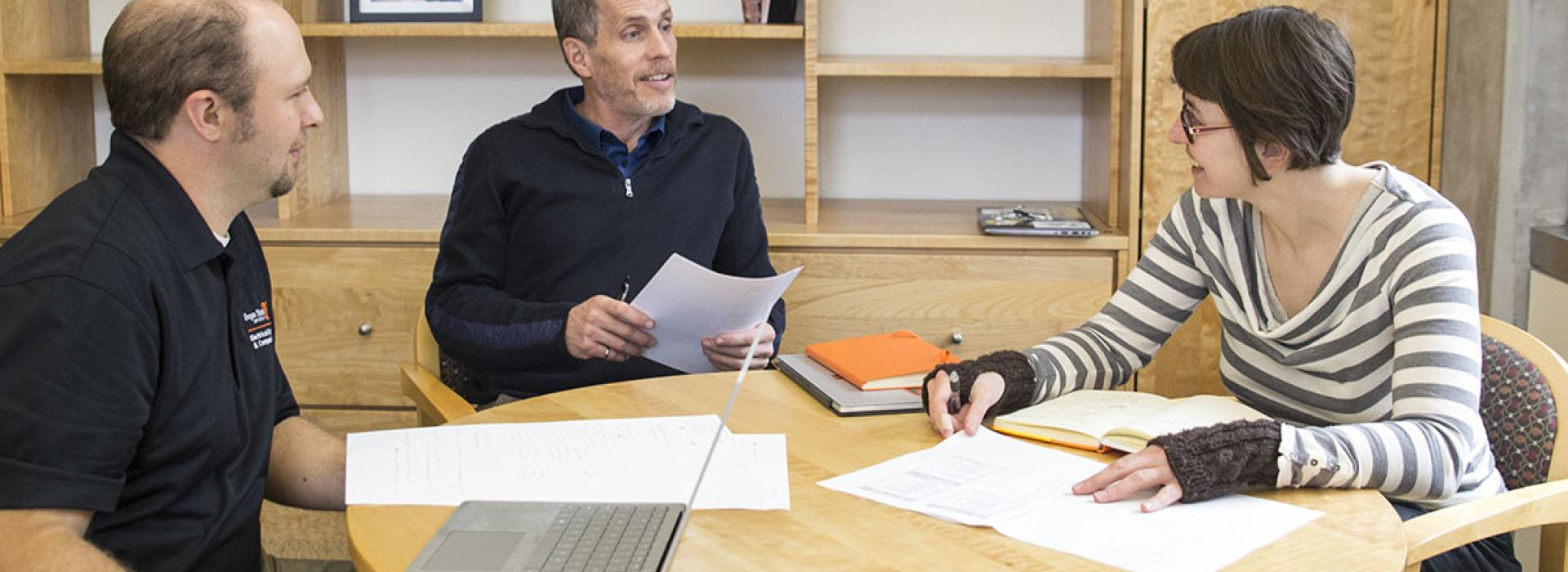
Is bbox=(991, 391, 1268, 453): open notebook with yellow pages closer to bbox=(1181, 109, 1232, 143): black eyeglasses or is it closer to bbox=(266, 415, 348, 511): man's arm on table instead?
bbox=(1181, 109, 1232, 143): black eyeglasses

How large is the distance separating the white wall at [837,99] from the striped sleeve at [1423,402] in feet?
5.58

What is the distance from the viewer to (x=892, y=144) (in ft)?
11.3

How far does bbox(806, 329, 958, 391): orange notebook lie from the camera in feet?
6.28

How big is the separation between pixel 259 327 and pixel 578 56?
103 cm

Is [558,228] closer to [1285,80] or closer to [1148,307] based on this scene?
[1148,307]

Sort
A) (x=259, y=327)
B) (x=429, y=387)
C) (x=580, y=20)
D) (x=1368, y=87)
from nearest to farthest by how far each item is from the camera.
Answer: (x=259, y=327)
(x=429, y=387)
(x=580, y=20)
(x=1368, y=87)

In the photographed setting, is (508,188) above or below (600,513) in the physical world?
above

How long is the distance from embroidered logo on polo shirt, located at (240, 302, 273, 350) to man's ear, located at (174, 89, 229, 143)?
208mm

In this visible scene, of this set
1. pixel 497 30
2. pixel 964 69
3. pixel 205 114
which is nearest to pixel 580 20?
pixel 497 30

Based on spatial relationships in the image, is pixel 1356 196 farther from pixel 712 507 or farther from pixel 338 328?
pixel 338 328

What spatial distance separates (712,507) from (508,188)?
1.24m

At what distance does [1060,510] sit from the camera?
1422 mm

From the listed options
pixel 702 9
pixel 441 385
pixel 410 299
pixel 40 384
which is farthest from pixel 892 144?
pixel 40 384

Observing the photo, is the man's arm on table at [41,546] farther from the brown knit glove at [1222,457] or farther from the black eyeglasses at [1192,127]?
the black eyeglasses at [1192,127]
